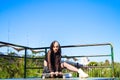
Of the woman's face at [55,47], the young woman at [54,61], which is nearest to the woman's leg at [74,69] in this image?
the young woman at [54,61]

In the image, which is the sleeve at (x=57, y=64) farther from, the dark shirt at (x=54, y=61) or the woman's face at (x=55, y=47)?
the woman's face at (x=55, y=47)

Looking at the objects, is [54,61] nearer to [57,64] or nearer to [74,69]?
[57,64]

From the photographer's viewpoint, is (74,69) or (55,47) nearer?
(74,69)

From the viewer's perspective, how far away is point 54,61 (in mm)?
4172

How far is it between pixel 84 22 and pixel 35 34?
20.2 feet

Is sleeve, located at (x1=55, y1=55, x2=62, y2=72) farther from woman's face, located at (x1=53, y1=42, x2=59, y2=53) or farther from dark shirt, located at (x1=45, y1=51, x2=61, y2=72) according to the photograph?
woman's face, located at (x1=53, y1=42, x2=59, y2=53)

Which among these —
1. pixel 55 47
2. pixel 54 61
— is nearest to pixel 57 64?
pixel 54 61

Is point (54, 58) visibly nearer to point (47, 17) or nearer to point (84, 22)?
point (84, 22)

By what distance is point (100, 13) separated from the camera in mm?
20172

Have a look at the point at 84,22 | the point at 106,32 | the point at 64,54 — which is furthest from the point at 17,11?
the point at 64,54

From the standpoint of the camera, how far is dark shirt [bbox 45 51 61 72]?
4.09m

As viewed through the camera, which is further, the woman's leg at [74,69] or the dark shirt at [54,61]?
the dark shirt at [54,61]

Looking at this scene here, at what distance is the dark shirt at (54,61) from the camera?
409cm

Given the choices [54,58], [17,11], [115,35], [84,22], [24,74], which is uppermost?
[17,11]
